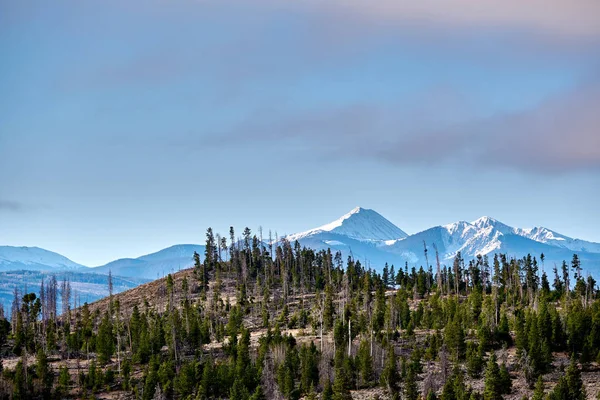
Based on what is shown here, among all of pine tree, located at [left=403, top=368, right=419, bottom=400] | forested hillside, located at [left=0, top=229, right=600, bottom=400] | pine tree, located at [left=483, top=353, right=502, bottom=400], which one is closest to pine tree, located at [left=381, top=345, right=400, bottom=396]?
forested hillside, located at [left=0, top=229, right=600, bottom=400]

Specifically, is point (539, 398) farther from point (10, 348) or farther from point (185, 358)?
point (10, 348)

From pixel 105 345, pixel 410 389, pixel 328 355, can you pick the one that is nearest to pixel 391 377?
pixel 410 389

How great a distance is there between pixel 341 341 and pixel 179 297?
81056mm

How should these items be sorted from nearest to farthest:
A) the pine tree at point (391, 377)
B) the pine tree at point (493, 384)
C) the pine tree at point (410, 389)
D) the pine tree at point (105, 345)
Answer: the pine tree at point (493, 384), the pine tree at point (410, 389), the pine tree at point (391, 377), the pine tree at point (105, 345)

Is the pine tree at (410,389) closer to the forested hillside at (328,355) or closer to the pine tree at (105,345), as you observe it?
the forested hillside at (328,355)

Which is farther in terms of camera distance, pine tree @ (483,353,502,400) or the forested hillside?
the forested hillside

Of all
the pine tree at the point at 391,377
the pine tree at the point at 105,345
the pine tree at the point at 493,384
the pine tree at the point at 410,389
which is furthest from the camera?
the pine tree at the point at 105,345

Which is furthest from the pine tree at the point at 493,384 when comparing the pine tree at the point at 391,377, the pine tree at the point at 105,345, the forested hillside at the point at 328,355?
the pine tree at the point at 105,345

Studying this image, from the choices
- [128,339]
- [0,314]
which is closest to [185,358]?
[128,339]

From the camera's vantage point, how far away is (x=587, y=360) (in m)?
109

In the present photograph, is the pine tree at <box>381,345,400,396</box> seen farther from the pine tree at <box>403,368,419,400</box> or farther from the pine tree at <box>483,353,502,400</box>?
the pine tree at <box>483,353,502,400</box>

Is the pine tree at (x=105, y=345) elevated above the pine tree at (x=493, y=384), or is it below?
above

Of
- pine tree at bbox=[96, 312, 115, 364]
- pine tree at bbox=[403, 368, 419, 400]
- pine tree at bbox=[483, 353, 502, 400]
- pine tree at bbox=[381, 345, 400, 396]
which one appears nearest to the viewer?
pine tree at bbox=[483, 353, 502, 400]

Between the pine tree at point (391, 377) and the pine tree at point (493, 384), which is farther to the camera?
the pine tree at point (391, 377)
